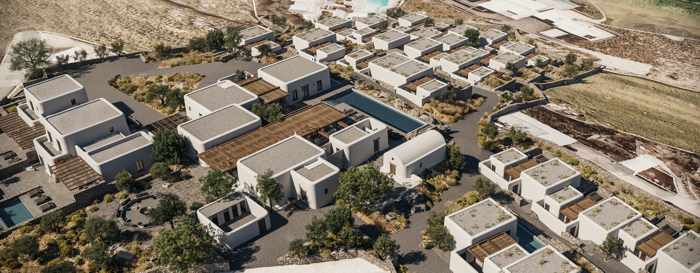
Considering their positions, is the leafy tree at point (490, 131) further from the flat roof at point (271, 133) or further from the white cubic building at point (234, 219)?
the white cubic building at point (234, 219)

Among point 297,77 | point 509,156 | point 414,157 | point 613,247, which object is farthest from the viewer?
point 297,77

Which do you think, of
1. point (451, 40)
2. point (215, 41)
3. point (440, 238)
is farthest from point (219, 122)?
point (451, 40)

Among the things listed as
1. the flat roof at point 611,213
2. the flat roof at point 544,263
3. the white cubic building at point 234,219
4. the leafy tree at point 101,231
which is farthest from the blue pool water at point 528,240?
the leafy tree at point 101,231

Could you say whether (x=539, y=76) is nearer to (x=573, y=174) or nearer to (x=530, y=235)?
(x=573, y=174)

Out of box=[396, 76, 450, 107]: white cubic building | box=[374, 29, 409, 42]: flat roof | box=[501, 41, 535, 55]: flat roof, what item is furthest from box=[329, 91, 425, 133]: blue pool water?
box=[501, 41, 535, 55]: flat roof

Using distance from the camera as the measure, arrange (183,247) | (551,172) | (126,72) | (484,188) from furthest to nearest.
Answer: (126,72)
(551,172)
(484,188)
(183,247)

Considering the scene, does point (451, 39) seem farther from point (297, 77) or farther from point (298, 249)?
point (298, 249)

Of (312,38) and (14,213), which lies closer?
(14,213)
